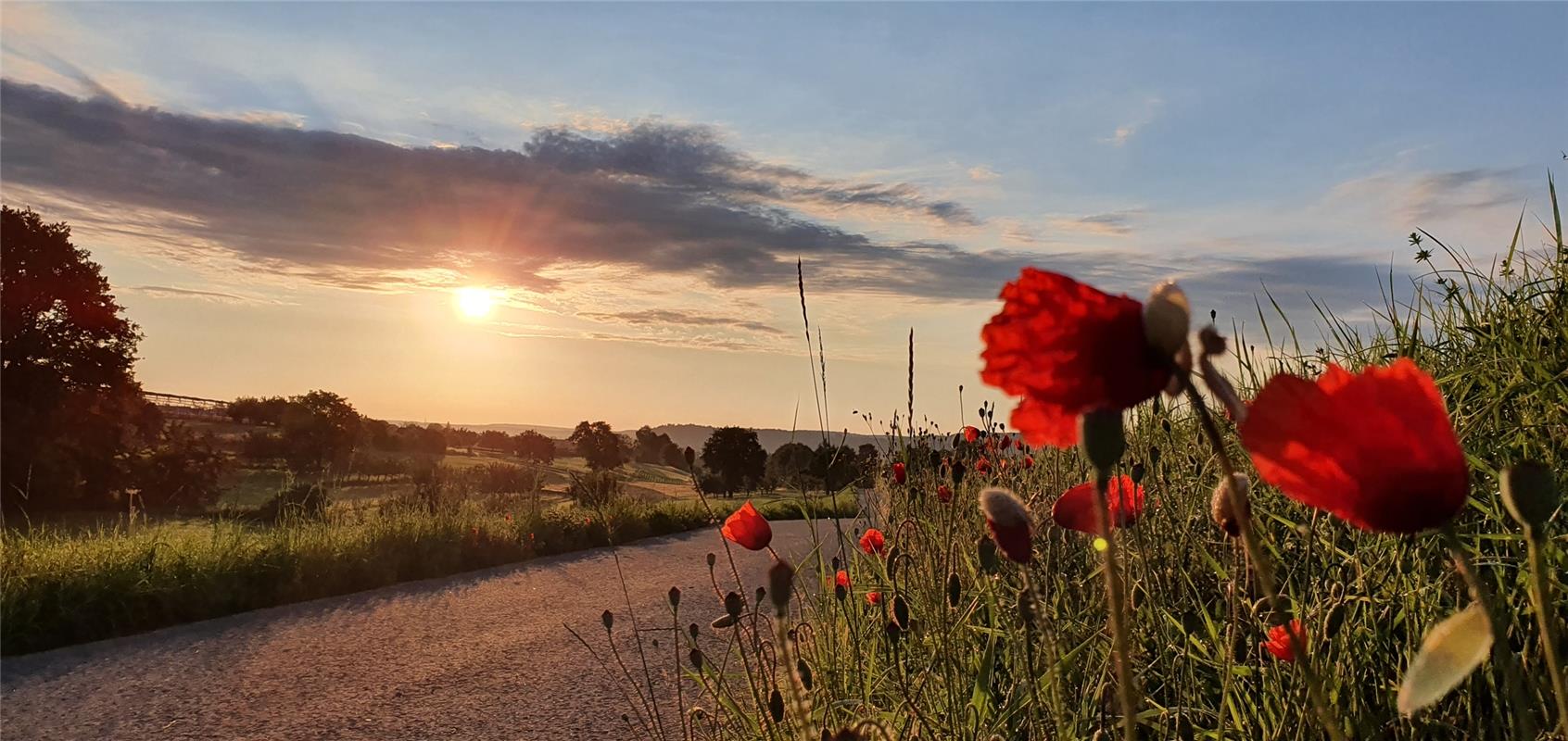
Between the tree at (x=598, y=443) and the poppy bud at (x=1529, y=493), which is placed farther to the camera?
the tree at (x=598, y=443)

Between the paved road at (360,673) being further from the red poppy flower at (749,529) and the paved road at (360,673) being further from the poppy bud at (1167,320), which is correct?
the poppy bud at (1167,320)

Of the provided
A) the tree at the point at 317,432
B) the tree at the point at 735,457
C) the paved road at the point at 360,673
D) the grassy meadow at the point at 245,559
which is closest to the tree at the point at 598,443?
the tree at the point at 735,457

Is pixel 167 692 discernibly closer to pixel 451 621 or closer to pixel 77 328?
pixel 451 621

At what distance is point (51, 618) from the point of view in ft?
20.5

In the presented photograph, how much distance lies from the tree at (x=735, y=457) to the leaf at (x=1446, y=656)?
2140 cm

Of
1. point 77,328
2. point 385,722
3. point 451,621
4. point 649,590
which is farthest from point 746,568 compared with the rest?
point 77,328

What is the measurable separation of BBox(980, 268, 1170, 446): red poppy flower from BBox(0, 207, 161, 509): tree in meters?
17.0

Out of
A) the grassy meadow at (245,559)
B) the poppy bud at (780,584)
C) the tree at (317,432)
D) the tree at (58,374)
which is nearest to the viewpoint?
the poppy bud at (780,584)

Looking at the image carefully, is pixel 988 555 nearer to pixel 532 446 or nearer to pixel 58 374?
pixel 58 374

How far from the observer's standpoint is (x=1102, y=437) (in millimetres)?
856

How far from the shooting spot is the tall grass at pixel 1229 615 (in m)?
2.05

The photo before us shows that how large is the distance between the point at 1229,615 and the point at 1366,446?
2.21m

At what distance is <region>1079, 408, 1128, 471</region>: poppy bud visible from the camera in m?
0.85

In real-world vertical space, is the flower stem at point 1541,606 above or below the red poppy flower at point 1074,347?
below
